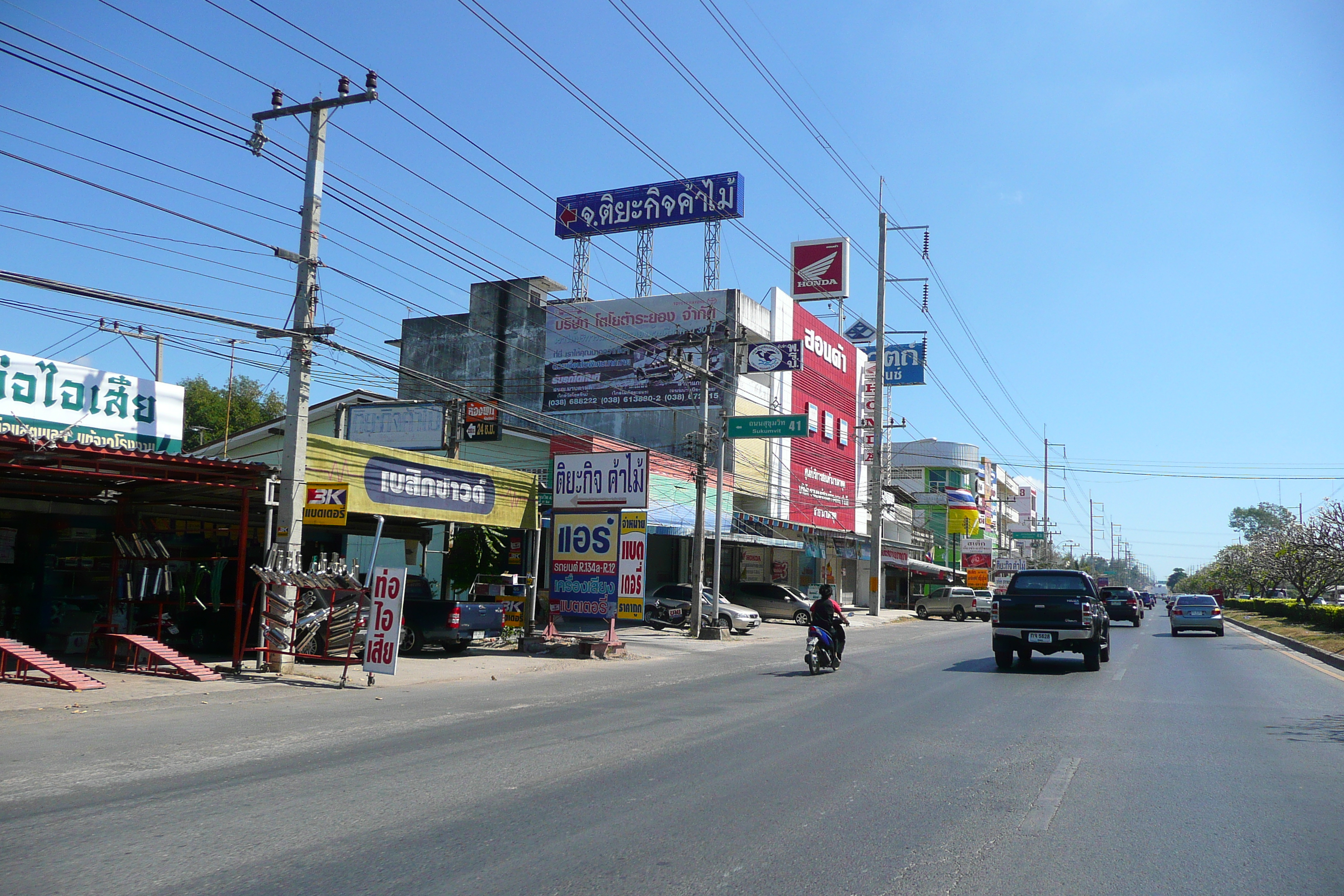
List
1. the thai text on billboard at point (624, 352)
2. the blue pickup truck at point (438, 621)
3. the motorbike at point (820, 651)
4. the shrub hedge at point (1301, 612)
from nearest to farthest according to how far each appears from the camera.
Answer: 1. the motorbike at point (820, 651)
2. the blue pickup truck at point (438, 621)
3. the shrub hedge at point (1301, 612)
4. the thai text on billboard at point (624, 352)

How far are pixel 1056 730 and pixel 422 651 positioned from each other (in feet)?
44.6

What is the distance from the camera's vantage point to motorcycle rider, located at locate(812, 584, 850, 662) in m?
17.7

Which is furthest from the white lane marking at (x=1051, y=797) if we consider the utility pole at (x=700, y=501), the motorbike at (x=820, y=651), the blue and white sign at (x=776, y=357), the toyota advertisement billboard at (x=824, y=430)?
the toyota advertisement billboard at (x=824, y=430)

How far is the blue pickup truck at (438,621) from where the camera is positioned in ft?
64.0

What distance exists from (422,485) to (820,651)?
8.36 metres

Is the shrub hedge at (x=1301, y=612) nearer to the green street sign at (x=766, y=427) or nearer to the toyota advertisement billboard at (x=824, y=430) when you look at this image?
the green street sign at (x=766, y=427)

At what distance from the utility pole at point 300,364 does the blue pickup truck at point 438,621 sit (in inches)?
147

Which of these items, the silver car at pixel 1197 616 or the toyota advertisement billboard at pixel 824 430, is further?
the toyota advertisement billboard at pixel 824 430

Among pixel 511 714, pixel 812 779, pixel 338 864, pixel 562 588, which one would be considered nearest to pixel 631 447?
pixel 562 588

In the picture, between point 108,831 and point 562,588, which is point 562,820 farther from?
point 562,588

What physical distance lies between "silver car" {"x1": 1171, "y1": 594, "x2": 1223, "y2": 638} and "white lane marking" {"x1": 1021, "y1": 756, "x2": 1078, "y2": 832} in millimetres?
29382

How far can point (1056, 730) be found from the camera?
1098cm

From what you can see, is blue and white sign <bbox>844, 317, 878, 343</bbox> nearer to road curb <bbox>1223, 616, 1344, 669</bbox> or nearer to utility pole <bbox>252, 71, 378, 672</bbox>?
road curb <bbox>1223, 616, 1344, 669</bbox>

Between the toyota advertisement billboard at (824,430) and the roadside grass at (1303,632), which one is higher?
the toyota advertisement billboard at (824,430)
